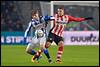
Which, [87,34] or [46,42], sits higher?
[46,42]

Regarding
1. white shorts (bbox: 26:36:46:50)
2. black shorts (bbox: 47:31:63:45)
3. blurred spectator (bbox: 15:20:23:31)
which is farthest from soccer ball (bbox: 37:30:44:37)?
blurred spectator (bbox: 15:20:23:31)

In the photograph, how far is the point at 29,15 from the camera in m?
39.6

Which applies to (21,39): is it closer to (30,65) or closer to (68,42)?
(68,42)

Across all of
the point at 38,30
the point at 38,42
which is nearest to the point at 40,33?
the point at 38,30

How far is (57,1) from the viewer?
3847 centimetres

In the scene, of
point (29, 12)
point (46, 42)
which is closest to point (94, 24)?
point (29, 12)

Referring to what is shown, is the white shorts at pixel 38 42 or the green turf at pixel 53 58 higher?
the white shorts at pixel 38 42

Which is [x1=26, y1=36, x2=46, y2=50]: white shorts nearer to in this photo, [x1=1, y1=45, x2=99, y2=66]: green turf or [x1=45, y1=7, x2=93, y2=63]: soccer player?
[x1=45, y1=7, x2=93, y2=63]: soccer player

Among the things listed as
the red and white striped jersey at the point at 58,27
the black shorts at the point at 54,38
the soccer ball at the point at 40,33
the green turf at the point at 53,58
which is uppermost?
the red and white striped jersey at the point at 58,27

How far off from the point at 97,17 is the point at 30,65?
62.8ft

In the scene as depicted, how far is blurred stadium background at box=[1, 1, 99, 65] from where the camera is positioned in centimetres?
3741

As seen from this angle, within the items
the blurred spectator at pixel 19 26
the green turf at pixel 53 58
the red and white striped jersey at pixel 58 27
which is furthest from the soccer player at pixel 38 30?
the blurred spectator at pixel 19 26

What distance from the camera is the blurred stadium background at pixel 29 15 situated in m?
37.4

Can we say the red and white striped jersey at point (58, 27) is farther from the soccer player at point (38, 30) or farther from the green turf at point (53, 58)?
the green turf at point (53, 58)
